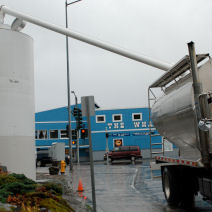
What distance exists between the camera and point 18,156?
14.6 m

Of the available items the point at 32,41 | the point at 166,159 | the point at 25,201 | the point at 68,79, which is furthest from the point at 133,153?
the point at 25,201

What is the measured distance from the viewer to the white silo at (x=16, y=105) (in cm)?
1437

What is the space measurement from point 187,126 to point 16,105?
8021 mm

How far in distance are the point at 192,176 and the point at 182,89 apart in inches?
104

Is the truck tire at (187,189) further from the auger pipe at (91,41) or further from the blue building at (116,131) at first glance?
the blue building at (116,131)

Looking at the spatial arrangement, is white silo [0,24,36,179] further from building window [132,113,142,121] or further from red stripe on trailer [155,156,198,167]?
building window [132,113,142,121]

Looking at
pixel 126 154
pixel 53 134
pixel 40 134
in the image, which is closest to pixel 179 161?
pixel 126 154

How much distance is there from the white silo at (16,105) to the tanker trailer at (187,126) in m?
5.63

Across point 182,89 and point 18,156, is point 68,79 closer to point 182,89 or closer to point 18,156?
point 18,156

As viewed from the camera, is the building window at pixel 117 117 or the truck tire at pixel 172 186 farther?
the building window at pixel 117 117

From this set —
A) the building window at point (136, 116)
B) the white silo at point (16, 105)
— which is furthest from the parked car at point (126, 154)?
the white silo at point (16, 105)

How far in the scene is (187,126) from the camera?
9094mm

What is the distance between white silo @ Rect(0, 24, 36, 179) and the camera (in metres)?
14.4

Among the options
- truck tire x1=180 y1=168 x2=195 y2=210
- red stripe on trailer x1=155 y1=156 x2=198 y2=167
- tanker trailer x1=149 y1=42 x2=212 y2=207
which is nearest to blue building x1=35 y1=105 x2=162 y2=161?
tanker trailer x1=149 y1=42 x2=212 y2=207
